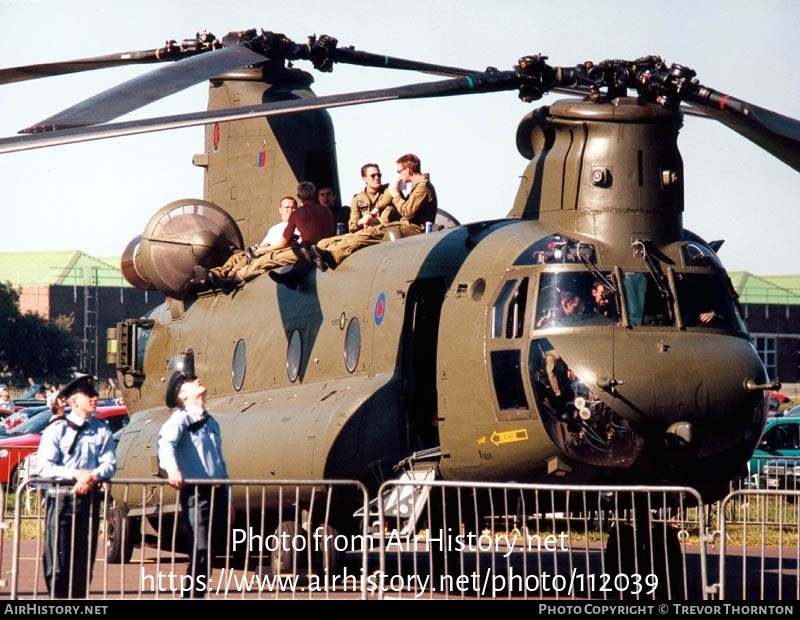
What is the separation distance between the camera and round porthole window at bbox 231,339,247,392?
16578 millimetres

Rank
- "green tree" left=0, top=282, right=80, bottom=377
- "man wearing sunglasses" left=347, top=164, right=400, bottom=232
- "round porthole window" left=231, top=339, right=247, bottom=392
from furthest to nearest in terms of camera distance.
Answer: "green tree" left=0, top=282, right=80, bottom=377 → "round porthole window" left=231, top=339, right=247, bottom=392 → "man wearing sunglasses" left=347, top=164, right=400, bottom=232

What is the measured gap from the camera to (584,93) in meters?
13.9

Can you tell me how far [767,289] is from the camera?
79.7 meters

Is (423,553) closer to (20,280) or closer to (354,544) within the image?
(354,544)

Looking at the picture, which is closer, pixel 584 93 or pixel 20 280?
pixel 584 93

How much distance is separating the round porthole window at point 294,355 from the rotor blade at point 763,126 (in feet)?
17.3

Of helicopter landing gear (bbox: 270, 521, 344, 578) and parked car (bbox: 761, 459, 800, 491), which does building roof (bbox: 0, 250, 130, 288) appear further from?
helicopter landing gear (bbox: 270, 521, 344, 578)

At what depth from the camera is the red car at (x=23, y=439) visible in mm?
25897

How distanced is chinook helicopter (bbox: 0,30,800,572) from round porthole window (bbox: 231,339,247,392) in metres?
0.57

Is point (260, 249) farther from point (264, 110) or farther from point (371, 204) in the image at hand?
point (264, 110)

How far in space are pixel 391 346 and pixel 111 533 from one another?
596cm

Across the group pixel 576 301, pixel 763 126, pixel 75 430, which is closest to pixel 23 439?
pixel 75 430

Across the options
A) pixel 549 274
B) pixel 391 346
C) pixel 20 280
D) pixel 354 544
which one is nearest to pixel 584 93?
pixel 549 274

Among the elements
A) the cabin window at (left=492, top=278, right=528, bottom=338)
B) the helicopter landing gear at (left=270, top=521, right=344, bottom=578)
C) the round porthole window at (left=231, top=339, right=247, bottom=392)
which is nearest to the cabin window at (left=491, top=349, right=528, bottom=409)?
the cabin window at (left=492, top=278, right=528, bottom=338)
